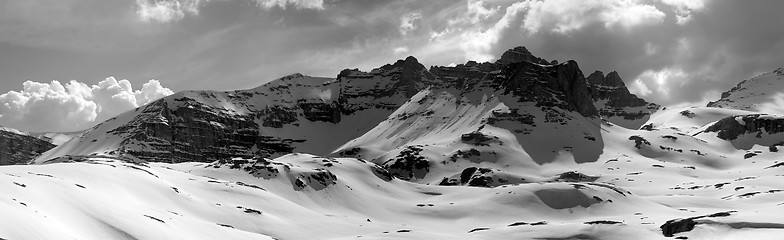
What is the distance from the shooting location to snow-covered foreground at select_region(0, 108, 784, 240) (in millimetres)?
59969

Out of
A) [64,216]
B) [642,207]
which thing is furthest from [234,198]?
[642,207]

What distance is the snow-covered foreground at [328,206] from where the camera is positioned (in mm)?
59969

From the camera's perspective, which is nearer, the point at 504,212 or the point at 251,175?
the point at 504,212

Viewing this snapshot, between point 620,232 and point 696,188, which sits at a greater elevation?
point 696,188

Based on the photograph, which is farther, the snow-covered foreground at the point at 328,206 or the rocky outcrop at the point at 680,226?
the rocky outcrop at the point at 680,226

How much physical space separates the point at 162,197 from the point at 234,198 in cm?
1914

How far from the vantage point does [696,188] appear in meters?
182

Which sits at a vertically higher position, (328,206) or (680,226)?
(328,206)

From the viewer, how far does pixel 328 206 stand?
134125mm

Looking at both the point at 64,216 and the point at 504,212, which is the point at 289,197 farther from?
the point at 64,216

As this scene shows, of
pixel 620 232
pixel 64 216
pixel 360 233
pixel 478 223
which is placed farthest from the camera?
pixel 478 223

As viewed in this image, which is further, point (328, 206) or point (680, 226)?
point (328, 206)

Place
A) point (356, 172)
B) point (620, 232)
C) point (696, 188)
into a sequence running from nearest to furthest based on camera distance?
point (620, 232) → point (356, 172) → point (696, 188)

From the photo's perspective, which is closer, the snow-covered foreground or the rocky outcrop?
the snow-covered foreground
